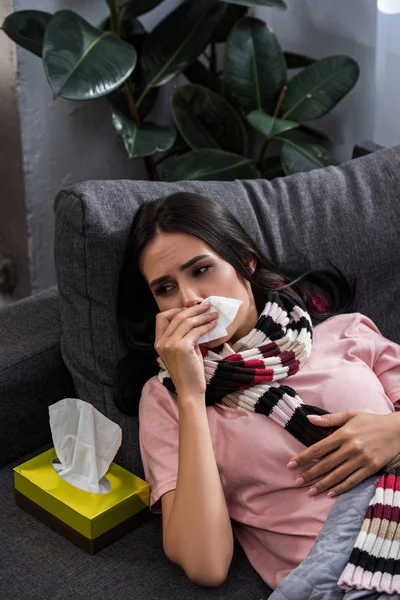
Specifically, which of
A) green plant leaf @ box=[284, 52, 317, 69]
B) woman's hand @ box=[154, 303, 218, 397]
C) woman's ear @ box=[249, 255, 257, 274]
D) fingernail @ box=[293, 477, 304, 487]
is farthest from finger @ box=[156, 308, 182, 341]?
green plant leaf @ box=[284, 52, 317, 69]

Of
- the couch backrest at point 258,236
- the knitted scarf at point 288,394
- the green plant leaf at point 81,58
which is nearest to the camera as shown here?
the knitted scarf at point 288,394

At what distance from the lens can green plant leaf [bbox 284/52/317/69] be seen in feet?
7.84

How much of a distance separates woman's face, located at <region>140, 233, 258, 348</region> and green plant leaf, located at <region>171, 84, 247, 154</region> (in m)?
0.99

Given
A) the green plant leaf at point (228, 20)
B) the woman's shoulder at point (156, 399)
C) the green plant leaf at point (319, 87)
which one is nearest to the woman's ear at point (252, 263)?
the woman's shoulder at point (156, 399)

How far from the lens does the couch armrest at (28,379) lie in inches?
62.6

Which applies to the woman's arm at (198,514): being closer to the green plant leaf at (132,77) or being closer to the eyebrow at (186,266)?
the eyebrow at (186,266)

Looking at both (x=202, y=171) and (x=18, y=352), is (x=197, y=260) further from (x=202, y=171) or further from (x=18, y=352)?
(x=202, y=171)

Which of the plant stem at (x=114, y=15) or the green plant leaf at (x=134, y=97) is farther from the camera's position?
the green plant leaf at (x=134, y=97)

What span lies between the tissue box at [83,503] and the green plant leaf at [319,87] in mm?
1275

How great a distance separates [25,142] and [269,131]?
2.36ft

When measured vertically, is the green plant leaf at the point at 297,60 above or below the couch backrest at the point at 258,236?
above

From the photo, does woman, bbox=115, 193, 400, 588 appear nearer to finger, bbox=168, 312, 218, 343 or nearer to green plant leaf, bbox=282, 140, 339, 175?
finger, bbox=168, 312, 218, 343

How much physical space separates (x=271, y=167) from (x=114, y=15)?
0.67 metres

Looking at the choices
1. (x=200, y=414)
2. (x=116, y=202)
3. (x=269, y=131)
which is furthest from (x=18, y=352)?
(x=269, y=131)
